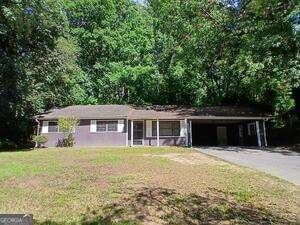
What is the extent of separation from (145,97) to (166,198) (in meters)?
31.4

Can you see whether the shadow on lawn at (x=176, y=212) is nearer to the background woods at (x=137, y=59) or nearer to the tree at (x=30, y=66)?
the background woods at (x=137, y=59)

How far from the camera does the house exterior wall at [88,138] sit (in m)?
33.7

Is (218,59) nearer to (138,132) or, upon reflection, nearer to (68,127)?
(138,132)

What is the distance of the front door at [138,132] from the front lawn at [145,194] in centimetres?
1442

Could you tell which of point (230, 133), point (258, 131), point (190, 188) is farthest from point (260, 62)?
point (190, 188)

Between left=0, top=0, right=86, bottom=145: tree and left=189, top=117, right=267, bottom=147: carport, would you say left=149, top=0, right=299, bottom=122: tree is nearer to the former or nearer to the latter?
left=189, top=117, right=267, bottom=147: carport

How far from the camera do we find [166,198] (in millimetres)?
13094

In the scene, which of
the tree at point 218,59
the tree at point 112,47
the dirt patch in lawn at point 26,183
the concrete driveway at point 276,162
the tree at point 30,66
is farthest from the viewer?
the tree at point 112,47

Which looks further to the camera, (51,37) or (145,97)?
(145,97)

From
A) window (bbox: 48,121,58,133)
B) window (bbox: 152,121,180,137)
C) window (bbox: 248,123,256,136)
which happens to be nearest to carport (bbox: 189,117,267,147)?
window (bbox: 248,123,256,136)

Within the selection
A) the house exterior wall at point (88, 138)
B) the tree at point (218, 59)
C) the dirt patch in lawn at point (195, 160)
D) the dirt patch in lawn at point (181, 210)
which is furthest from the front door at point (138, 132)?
the dirt patch in lawn at point (181, 210)

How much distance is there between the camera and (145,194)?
13609 millimetres

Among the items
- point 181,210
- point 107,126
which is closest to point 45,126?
point 107,126

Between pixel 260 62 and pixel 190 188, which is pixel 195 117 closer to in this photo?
pixel 260 62
